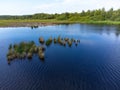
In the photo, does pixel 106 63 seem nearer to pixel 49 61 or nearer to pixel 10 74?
pixel 49 61

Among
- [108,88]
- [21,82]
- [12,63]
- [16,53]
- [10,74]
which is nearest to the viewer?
[108,88]

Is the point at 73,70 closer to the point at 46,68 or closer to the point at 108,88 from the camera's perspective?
the point at 46,68

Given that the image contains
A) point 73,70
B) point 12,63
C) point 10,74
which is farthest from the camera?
point 12,63

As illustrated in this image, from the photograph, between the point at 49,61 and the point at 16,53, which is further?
the point at 16,53

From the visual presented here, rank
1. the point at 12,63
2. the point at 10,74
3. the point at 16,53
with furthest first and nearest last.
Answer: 1. the point at 16,53
2. the point at 12,63
3. the point at 10,74

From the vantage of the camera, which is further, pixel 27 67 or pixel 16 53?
pixel 16 53

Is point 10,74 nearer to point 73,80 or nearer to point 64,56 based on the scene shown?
point 73,80

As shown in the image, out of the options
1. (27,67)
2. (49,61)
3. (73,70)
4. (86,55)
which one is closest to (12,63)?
(27,67)

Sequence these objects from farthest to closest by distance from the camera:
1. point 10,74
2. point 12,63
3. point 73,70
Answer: point 12,63
point 73,70
point 10,74

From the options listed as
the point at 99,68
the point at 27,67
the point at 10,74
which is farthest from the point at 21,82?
the point at 99,68
